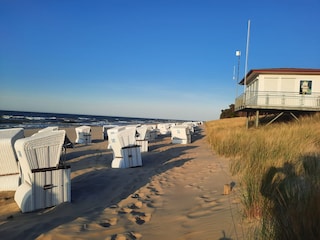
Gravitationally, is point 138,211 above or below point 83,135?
below

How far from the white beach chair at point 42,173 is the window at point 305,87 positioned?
66.7ft

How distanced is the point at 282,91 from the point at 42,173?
20.0m

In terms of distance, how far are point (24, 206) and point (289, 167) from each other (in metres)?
4.40

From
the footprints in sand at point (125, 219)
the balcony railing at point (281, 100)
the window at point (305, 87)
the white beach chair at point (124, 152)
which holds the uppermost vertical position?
the window at point (305, 87)

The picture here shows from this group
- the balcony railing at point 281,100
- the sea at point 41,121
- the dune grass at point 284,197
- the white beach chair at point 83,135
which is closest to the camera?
the dune grass at point 284,197

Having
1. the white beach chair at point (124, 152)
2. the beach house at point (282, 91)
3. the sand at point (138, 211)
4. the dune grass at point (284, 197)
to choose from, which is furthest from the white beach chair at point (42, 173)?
the beach house at point (282, 91)

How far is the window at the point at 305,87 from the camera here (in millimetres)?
21406

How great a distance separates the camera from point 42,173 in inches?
201

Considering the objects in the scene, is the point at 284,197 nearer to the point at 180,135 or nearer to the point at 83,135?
the point at 180,135

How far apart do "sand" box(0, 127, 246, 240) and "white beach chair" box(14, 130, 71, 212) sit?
0.18m

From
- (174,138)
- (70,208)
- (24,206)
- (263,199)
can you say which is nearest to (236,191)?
(263,199)

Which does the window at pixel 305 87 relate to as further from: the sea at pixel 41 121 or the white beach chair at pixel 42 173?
the sea at pixel 41 121

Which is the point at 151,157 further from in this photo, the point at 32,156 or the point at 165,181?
the point at 32,156

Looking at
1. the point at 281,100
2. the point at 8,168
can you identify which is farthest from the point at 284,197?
the point at 281,100
